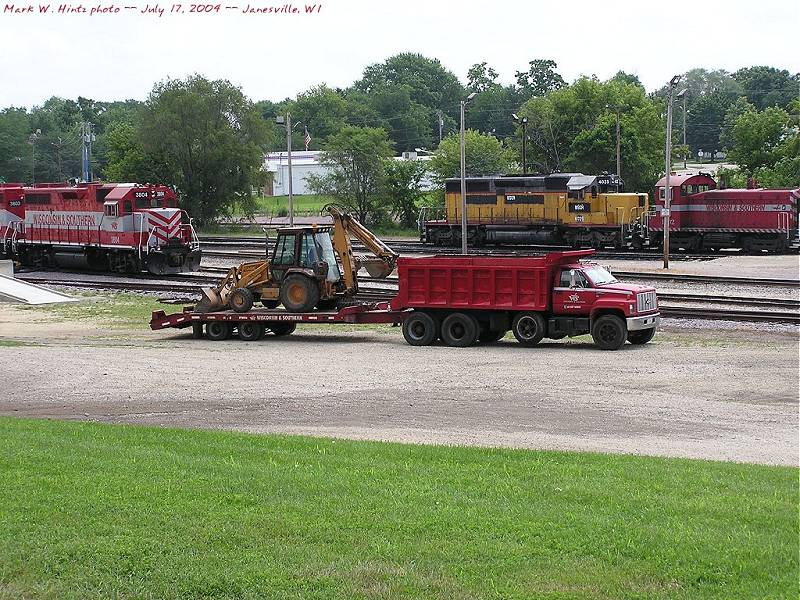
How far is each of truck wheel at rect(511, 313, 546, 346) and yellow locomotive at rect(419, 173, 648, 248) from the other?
88.7 feet

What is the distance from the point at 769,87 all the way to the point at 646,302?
127m

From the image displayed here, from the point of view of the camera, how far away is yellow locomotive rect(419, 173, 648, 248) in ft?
166

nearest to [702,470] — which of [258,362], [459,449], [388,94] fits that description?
[459,449]

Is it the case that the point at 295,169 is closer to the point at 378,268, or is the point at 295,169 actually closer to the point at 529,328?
the point at 378,268

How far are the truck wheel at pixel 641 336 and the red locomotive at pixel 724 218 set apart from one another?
2431 centimetres

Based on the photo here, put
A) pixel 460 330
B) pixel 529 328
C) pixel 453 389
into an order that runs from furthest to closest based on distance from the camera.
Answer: pixel 460 330 → pixel 529 328 → pixel 453 389

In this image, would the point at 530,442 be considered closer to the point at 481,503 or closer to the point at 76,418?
the point at 481,503

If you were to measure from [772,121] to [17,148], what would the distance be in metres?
69.2

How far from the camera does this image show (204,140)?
7375 cm

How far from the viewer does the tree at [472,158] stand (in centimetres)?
7575

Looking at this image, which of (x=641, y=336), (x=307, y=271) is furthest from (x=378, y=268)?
(x=641, y=336)

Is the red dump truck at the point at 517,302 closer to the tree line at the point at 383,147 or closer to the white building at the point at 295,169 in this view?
the tree line at the point at 383,147

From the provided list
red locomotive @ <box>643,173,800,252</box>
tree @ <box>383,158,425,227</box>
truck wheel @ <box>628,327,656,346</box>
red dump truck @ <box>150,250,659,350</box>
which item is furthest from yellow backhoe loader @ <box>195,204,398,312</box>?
tree @ <box>383,158,425,227</box>

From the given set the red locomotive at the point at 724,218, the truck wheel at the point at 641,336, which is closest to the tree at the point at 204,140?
the red locomotive at the point at 724,218
